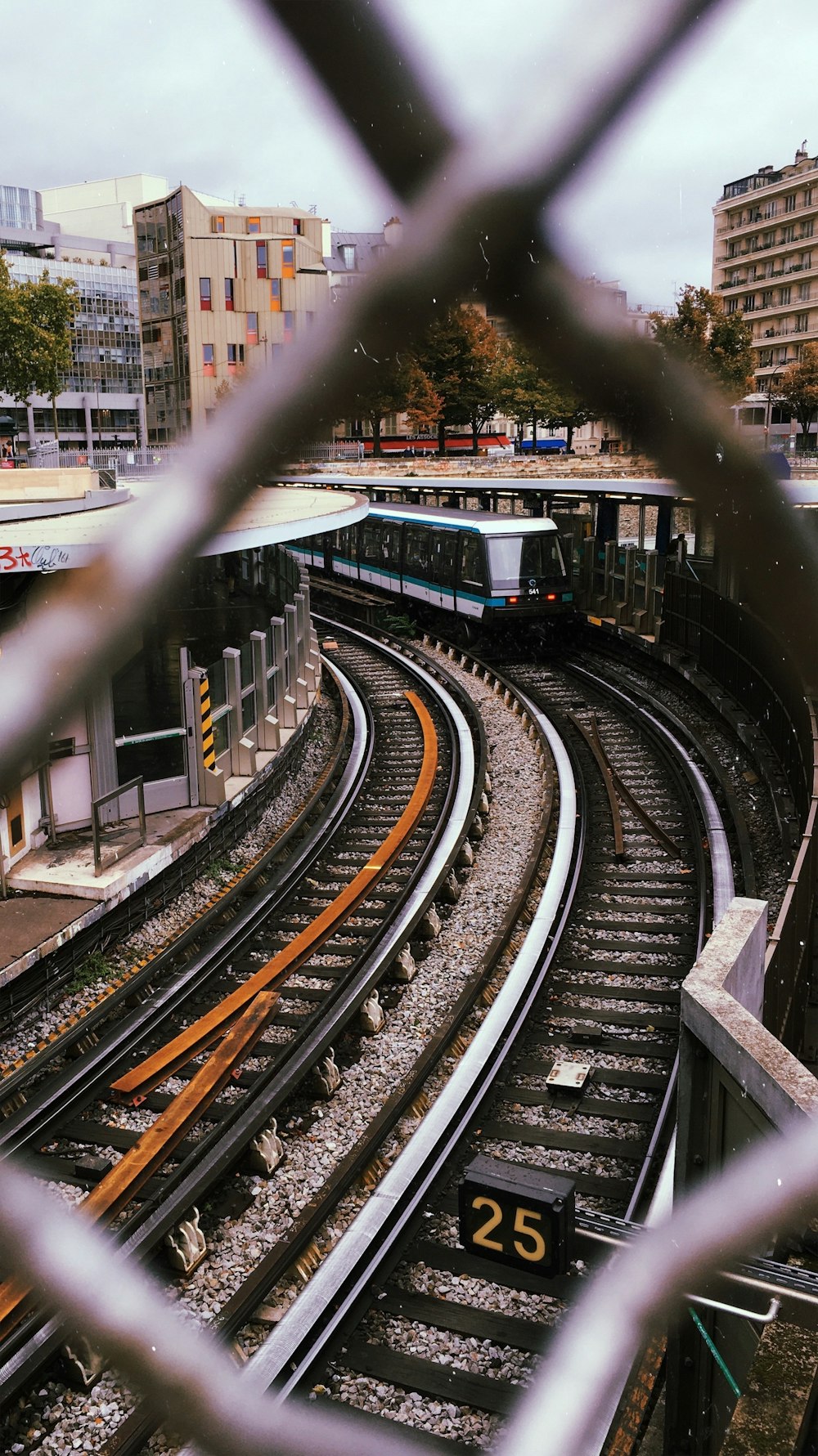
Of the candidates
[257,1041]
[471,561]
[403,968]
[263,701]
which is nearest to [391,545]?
[471,561]

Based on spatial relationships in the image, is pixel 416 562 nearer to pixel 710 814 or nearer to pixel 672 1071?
pixel 710 814

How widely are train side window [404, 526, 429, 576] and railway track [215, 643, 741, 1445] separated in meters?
12.6

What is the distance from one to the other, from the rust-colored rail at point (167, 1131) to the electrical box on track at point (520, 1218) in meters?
2.56

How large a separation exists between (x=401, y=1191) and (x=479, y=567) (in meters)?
16.0

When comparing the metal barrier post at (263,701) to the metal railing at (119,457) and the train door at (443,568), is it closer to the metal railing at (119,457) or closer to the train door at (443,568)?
the train door at (443,568)

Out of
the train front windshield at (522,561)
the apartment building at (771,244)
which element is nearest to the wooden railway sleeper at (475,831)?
the apartment building at (771,244)

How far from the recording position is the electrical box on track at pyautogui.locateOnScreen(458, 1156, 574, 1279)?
2482 millimetres

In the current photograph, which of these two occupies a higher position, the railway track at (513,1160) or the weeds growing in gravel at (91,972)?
the weeds growing in gravel at (91,972)

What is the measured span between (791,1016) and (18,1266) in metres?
5.38

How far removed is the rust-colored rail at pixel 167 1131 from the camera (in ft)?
→ 15.3

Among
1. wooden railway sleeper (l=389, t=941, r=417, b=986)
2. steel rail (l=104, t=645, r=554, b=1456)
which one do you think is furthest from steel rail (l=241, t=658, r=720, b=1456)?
wooden railway sleeper (l=389, t=941, r=417, b=986)

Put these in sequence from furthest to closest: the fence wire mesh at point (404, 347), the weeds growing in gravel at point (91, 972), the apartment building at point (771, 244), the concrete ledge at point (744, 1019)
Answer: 1. the weeds growing in gravel at point (91, 972)
2. the concrete ledge at point (744, 1019)
3. the apartment building at point (771, 244)
4. the fence wire mesh at point (404, 347)

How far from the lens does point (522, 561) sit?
20.8 meters

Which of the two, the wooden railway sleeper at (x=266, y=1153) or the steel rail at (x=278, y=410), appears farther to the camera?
the wooden railway sleeper at (x=266, y=1153)
